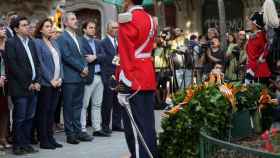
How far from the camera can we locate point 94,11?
97.1 ft

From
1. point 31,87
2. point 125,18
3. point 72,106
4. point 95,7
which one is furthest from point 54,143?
point 95,7

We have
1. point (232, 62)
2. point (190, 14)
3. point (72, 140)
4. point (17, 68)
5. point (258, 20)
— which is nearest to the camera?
point (17, 68)

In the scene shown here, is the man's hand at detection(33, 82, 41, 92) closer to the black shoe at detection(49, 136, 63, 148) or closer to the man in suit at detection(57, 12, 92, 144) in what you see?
the man in suit at detection(57, 12, 92, 144)

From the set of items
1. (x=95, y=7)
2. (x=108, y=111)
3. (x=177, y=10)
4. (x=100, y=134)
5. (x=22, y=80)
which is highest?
(x=95, y=7)

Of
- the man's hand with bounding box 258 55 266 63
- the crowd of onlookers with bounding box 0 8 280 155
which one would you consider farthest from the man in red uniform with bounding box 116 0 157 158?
the man's hand with bounding box 258 55 266 63

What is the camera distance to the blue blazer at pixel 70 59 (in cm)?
917

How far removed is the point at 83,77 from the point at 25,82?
51.2 inches

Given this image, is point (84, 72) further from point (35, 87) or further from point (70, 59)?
point (35, 87)

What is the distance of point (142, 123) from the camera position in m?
6.28

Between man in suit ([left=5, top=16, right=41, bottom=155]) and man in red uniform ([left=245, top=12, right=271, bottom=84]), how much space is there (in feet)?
11.1

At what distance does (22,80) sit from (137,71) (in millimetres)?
2502

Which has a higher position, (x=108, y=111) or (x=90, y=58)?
(x=90, y=58)

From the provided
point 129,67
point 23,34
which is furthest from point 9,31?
point 129,67

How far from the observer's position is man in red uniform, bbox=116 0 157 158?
20.4 feet
